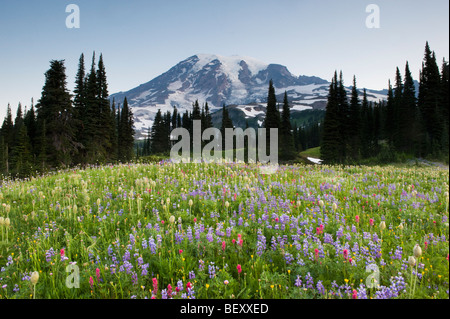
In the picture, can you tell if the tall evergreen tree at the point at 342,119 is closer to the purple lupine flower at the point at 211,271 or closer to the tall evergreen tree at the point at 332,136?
the tall evergreen tree at the point at 332,136

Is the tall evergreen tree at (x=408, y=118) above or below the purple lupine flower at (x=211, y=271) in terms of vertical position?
above

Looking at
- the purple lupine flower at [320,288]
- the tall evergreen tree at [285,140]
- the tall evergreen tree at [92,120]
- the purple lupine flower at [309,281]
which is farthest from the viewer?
the tall evergreen tree at [285,140]

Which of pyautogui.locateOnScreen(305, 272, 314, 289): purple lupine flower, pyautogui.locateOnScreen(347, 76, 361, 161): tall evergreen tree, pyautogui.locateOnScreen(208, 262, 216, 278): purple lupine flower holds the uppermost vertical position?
pyautogui.locateOnScreen(347, 76, 361, 161): tall evergreen tree

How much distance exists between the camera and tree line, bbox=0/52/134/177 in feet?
121

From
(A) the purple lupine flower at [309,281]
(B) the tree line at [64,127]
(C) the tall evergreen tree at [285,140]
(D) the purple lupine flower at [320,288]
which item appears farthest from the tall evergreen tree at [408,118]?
(B) the tree line at [64,127]

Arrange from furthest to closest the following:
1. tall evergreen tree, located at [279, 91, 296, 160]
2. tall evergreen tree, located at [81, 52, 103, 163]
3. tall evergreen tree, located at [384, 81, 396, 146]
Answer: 1. tall evergreen tree, located at [279, 91, 296, 160]
2. tall evergreen tree, located at [384, 81, 396, 146]
3. tall evergreen tree, located at [81, 52, 103, 163]

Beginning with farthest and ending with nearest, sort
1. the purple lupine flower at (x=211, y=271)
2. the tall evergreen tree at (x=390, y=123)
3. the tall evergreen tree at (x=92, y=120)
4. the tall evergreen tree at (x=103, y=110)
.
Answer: the tall evergreen tree at (x=390, y=123) → the tall evergreen tree at (x=103, y=110) → the tall evergreen tree at (x=92, y=120) → the purple lupine flower at (x=211, y=271)

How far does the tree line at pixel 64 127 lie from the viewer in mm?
36750

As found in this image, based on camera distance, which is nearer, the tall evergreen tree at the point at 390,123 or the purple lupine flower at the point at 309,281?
the purple lupine flower at the point at 309,281

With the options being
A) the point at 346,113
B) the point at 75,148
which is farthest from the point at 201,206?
the point at 346,113

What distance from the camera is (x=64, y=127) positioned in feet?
121

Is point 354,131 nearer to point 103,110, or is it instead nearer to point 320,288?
point 103,110

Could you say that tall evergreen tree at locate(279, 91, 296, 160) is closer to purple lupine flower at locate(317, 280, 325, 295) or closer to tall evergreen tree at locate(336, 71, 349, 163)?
tall evergreen tree at locate(336, 71, 349, 163)

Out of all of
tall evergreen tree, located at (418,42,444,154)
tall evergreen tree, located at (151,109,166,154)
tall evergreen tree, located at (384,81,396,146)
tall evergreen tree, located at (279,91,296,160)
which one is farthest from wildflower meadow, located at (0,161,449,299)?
tall evergreen tree, located at (151,109,166,154)
